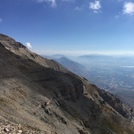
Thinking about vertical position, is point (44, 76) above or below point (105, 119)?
above

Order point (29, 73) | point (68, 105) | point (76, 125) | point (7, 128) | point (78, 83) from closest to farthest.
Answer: point (7, 128)
point (76, 125)
point (68, 105)
point (29, 73)
point (78, 83)

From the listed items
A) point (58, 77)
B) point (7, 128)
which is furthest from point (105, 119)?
point (7, 128)

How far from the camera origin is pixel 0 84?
94375mm

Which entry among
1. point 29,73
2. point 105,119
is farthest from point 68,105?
point 105,119

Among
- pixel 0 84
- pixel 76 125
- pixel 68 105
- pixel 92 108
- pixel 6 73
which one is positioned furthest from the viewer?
pixel 92 108

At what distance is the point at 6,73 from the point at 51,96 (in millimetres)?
21071

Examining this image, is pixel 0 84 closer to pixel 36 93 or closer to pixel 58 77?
pixel 36 93

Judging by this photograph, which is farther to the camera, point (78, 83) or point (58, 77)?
point (78, 83)

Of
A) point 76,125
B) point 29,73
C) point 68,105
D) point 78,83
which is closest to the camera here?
point 76,125

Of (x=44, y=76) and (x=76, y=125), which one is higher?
(x=44, y=76)

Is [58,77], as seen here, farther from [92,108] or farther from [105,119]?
[105,119]

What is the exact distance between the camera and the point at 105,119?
152 m

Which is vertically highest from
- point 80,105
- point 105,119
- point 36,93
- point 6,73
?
point 6,73

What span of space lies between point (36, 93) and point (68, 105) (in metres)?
20.4
